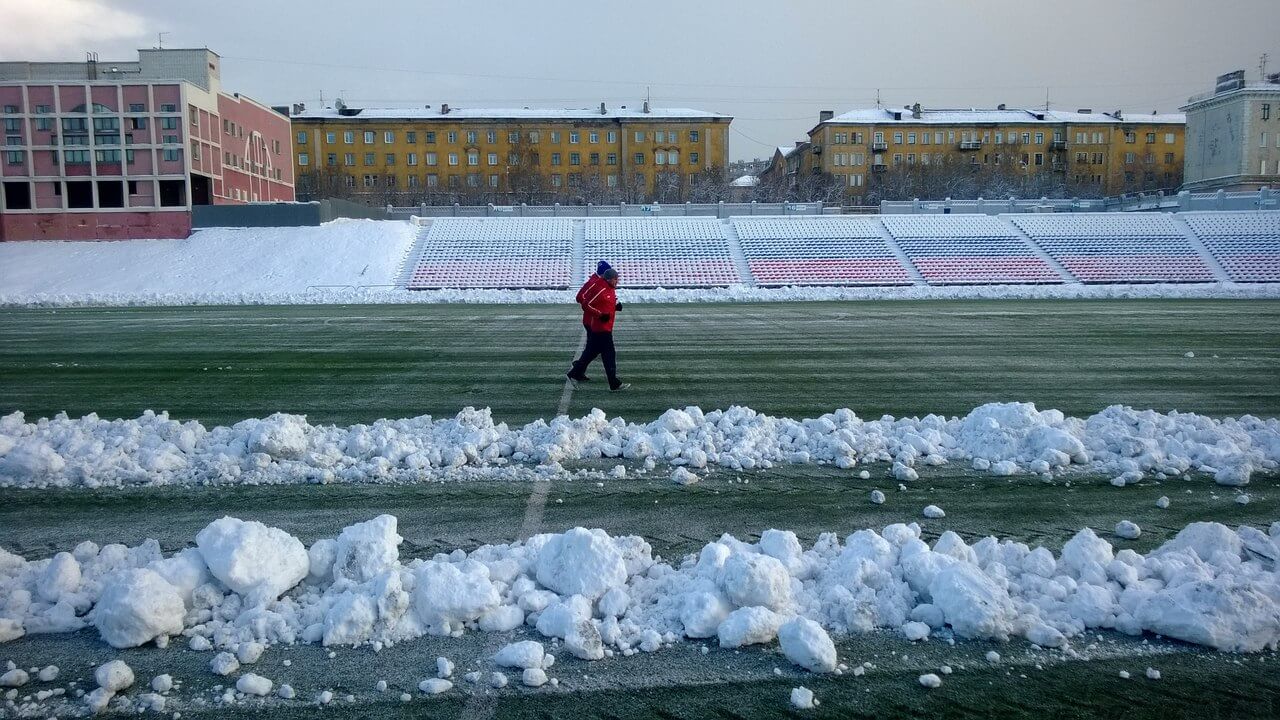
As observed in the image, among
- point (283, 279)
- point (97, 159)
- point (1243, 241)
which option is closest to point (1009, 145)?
point (1243, 241)

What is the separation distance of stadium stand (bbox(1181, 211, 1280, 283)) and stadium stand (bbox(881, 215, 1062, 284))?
7997mm

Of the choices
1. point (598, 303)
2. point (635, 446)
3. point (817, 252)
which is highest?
point (817, 252)

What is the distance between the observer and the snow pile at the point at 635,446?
7812mm

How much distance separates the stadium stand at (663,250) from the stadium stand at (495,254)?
66.5 inches

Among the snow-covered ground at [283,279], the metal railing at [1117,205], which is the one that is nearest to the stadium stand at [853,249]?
the metal railing at [1117,205]

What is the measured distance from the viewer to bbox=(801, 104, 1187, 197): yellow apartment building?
10044cm

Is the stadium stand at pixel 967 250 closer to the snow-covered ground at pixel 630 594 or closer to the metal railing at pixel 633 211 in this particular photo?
the metal railing at pixel 633 211

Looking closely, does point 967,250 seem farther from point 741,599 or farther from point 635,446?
point 741,599

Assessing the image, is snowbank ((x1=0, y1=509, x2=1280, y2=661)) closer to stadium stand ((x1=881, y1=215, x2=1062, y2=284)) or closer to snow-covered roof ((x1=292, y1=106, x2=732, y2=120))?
stadium stand ((x1=881, y1=215, x2=1062, y2=284))

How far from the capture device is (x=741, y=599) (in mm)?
4754

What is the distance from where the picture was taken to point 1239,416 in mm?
10266

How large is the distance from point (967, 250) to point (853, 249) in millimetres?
5423

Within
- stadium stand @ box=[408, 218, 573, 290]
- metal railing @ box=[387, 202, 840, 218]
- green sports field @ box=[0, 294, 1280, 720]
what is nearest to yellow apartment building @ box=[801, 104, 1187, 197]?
metal railing @ box=[387, 202, 840, 218]

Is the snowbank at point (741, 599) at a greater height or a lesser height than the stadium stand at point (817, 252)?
lesser
